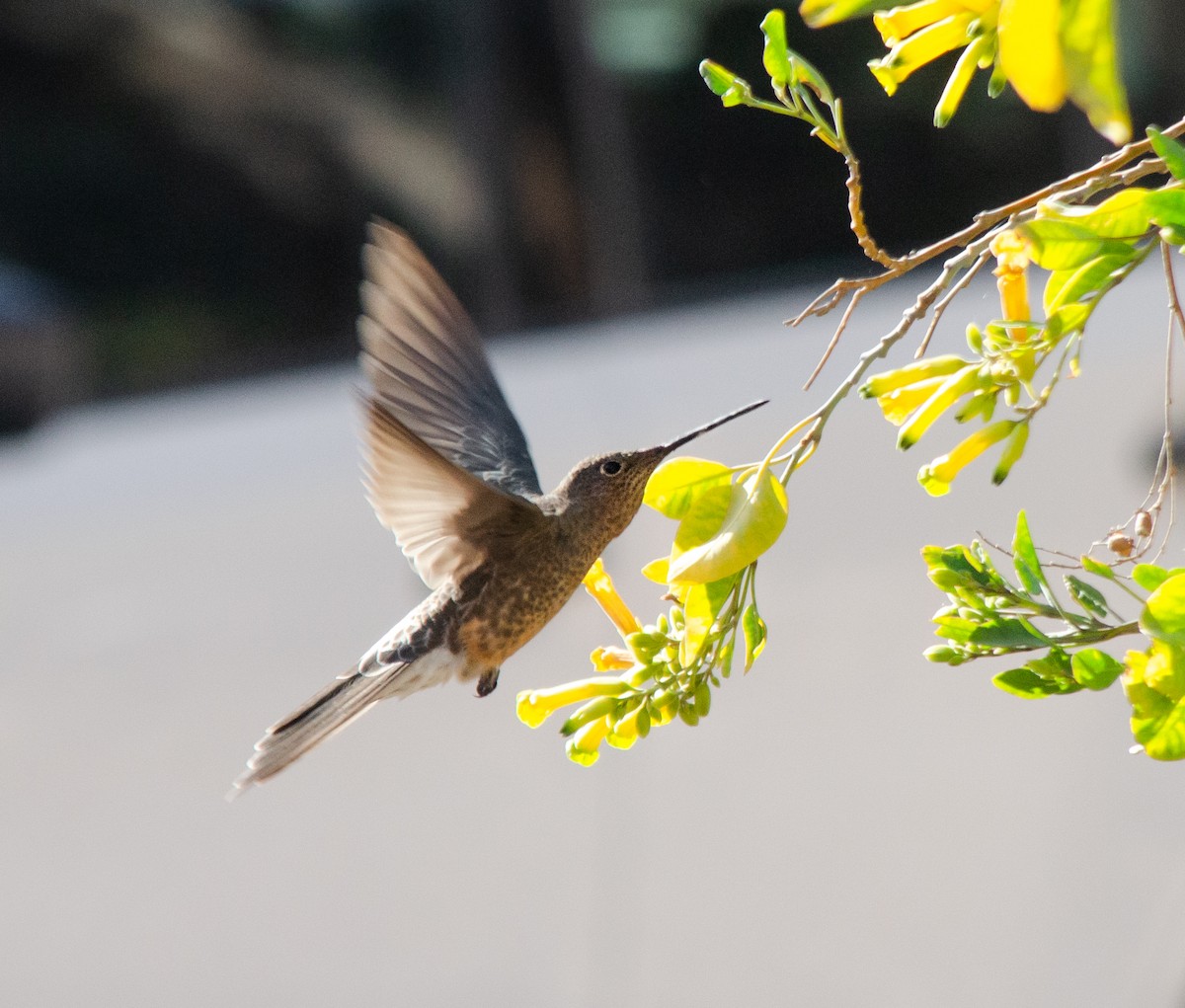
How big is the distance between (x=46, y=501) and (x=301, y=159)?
0.77 metres

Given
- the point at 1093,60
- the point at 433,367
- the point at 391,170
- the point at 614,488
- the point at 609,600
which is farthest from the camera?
the point at 391,170

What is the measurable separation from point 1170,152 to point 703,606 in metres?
0.28

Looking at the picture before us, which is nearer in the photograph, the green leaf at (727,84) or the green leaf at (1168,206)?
the green leaf at (1168,206)

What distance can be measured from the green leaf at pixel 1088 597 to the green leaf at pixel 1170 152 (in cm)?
21

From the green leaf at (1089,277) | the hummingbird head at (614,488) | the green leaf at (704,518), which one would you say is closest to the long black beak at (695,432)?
the hummingbird head at (614,488)

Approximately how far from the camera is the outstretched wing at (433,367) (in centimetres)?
120

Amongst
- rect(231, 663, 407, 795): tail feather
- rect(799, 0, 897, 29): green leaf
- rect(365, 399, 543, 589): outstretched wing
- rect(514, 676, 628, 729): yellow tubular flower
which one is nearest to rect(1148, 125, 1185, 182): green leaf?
rect(799, 0, 897, 29): green leaf

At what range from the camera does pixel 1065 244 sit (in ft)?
1.97

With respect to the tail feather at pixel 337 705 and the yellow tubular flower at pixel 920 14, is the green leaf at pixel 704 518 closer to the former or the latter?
the yellow tubular flower at pixel 920 14

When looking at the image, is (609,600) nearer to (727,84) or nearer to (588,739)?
(588,739)

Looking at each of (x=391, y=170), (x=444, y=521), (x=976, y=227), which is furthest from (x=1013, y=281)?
(x=391, y=170)

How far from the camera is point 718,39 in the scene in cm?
261

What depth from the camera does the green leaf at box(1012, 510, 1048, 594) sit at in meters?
0.73

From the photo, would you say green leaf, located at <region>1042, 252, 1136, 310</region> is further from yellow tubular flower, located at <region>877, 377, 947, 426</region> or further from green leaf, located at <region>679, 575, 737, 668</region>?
green leaf, located at <region>679, 575, 737, 668</region>
